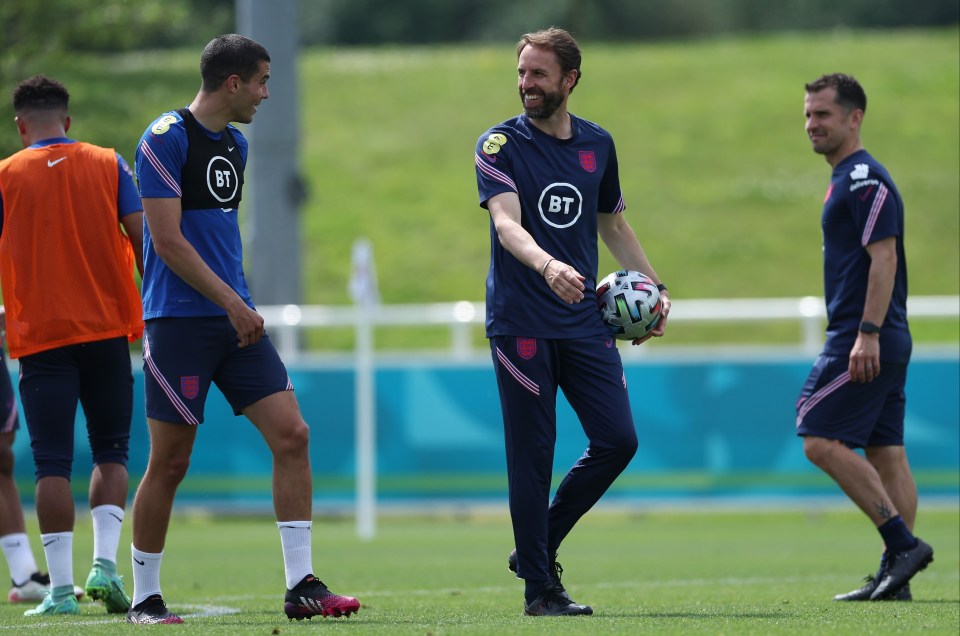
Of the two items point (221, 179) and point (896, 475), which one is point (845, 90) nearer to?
point (896, 475)

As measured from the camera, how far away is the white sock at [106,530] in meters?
7.71

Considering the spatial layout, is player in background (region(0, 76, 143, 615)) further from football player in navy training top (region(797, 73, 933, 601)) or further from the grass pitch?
football player in navy training top (region(797, 73, 933, 601))

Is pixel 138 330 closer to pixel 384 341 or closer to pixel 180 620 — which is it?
pixel 180 620

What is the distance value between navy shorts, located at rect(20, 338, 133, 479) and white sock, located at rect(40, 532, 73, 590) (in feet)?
0.97

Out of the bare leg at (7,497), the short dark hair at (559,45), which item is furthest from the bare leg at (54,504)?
the short dark hair at (559,45)

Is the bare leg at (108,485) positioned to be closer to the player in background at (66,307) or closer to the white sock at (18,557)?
the player in background at (66,307)

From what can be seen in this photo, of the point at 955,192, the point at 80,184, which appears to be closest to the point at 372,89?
the point at 955,192

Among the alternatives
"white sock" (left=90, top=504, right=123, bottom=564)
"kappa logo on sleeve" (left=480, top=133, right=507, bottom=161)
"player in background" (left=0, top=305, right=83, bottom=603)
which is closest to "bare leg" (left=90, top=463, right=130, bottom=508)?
"white sock" (left=90, top=504, right=123, bottom=564)

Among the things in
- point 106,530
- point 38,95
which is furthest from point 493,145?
point 106,530

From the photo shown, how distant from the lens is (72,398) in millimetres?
7621

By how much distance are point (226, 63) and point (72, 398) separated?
74.3 inches

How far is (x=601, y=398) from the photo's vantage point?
6.89 meters

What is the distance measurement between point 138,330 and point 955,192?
2960cm

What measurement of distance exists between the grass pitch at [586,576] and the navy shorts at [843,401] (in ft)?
2.70
